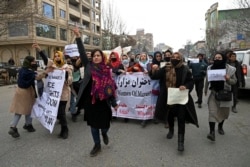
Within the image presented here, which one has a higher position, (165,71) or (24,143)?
(165,71)

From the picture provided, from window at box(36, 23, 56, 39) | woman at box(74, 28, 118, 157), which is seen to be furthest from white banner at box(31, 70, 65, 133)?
window at box(36, 23, 56, 39)

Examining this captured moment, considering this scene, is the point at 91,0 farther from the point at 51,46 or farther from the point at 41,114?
the point at 41,114

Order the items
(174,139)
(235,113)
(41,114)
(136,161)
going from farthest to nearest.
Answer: (235,113)
(41,114)
(174,139)
(136,161)

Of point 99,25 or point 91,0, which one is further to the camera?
point 99,25

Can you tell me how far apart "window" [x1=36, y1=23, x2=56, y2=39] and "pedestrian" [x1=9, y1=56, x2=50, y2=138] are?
32793 millimetres

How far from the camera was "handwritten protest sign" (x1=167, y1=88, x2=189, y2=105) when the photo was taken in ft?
15.1

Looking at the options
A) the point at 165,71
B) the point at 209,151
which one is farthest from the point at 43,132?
the point at 209,151

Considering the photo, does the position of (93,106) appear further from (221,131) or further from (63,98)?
(221,131)

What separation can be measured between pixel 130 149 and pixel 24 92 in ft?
8.59

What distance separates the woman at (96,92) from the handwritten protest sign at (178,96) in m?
1.04

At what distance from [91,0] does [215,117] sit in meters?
64.4

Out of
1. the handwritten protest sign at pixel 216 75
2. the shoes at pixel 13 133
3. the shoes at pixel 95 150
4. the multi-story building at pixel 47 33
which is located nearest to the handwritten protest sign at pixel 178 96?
the handwritten protest sign at pixel 216 75

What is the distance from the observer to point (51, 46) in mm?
42969

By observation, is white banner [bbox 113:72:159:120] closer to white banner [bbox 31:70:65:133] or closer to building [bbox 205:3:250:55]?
white banner [bbox 31:70:65:133]
